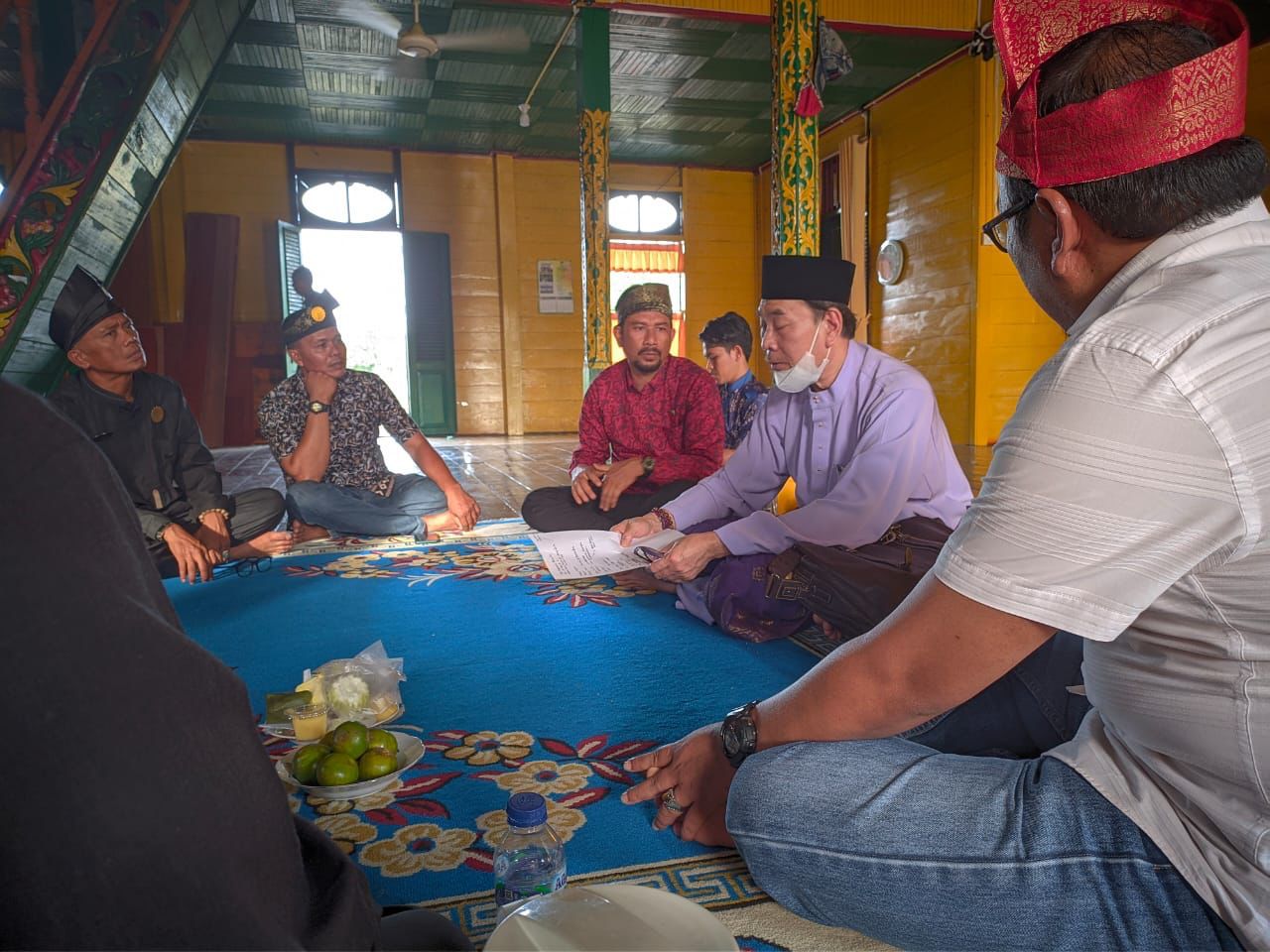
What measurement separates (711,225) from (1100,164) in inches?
442

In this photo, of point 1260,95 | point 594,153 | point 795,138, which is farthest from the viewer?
point 594,153

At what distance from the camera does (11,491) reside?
0.38 meters

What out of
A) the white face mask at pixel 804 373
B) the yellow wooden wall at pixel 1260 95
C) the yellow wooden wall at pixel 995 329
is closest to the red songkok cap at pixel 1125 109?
the white face mask at pixel 804 373

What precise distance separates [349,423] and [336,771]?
2.80 m

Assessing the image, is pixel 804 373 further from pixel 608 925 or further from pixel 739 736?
pixel 608 925

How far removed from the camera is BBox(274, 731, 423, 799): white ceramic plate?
144cm

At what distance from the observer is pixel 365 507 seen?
401 centimetres

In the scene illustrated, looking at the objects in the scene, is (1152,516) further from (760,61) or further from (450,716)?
(760,61)

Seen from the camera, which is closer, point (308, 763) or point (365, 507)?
point (308, 763)

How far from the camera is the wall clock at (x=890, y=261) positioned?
8.81 meters

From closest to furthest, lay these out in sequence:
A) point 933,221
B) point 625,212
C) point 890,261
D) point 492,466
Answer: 1. point 492,466
2. point 933,221
3. point 890,261
4. point 625,212

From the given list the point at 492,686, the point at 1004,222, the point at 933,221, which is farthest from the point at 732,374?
the point at 933,221

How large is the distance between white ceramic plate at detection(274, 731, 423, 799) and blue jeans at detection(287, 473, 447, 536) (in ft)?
8.32

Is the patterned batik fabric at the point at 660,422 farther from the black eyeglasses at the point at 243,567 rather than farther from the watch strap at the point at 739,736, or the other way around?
the watch strap at the point at 739,736
